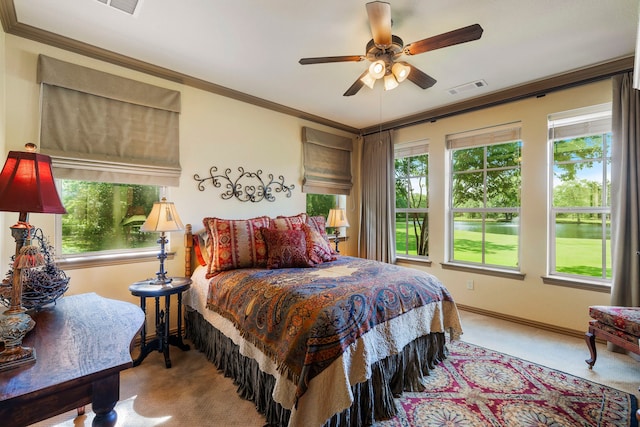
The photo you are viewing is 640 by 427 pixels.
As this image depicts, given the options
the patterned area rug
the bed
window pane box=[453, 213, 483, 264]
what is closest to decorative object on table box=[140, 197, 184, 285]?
the bed

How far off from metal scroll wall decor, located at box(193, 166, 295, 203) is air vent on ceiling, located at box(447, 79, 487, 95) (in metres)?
2.32

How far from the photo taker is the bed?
150cm

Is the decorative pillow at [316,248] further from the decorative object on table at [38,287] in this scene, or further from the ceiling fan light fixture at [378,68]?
the decorative object on table at [38,287]

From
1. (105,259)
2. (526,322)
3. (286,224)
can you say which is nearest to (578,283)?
(526,322)

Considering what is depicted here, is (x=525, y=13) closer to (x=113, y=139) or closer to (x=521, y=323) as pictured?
(x=521, y=323)

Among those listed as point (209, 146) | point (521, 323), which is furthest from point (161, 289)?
point (521, 323)

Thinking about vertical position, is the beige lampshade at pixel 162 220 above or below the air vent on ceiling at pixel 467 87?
below

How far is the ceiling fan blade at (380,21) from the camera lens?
1709 mm

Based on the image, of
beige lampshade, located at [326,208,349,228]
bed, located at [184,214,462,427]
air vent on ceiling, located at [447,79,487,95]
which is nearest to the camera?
bed, located at [184,214,462,427]

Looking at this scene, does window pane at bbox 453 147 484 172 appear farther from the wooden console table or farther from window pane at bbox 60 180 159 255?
the wooden console table

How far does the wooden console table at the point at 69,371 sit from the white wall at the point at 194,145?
135 centimetres

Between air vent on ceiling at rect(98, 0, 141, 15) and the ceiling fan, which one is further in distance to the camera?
air vent on ceiling at rect(98, 0, 141, 15)

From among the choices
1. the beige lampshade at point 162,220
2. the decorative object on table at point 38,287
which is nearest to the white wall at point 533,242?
the beige lampshade at point 162,220

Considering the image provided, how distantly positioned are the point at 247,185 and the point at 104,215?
1.45 metres
